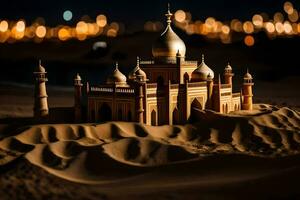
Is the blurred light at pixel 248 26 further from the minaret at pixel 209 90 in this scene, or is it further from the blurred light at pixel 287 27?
the minaret at pixel 209 90

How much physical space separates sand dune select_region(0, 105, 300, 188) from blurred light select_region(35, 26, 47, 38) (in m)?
80.0

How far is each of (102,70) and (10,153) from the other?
5265 cm

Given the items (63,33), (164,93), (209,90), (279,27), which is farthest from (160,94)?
(279,27)

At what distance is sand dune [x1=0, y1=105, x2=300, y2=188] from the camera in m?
22.8

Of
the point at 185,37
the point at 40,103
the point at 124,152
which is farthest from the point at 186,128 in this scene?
the point at 185,37

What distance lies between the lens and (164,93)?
32250 mm

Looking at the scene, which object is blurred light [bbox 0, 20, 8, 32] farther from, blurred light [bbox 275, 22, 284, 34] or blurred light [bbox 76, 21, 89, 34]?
blurred light [bbox 275, 22, 284, 34]

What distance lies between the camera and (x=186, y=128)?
3091 centimetres

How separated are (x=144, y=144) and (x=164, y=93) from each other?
6.71 meters

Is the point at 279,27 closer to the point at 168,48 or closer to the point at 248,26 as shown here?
the point at 248,26

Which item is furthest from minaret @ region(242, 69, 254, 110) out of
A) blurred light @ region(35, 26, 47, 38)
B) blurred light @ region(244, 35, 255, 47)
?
blurred light @ region(35, 26, 47, 38)

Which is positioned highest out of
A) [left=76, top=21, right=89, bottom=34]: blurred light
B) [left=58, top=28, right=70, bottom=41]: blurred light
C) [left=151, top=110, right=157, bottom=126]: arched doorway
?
[left=76, top=21, right=89, bottom=34]: blurred light

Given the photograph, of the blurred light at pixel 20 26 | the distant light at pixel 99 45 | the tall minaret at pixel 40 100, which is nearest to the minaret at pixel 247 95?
the tall minaret at pixel 40 100

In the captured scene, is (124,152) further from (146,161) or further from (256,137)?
(256,137)
